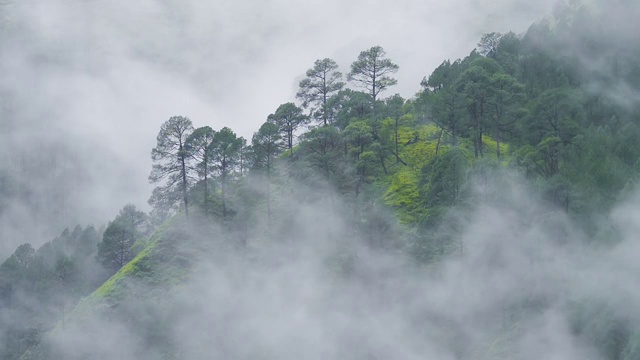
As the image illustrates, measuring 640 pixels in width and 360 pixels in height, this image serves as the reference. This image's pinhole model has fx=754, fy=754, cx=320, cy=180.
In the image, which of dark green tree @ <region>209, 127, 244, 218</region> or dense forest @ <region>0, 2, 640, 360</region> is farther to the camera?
dark green tree @ <region>209, 127, 244, 218</region>

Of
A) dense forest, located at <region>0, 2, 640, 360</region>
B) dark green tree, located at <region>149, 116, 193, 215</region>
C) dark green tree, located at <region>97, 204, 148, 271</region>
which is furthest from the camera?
dark green tree, located at <region>97, 204, 148, 271</region>

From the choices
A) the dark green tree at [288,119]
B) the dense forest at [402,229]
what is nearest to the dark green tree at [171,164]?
the dense forest at [402,229]

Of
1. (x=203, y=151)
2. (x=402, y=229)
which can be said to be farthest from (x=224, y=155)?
(x=402, y=229)

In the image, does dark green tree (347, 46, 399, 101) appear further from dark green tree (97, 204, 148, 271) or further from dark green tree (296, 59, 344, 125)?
dark green tree (97, 204, 148, 271)

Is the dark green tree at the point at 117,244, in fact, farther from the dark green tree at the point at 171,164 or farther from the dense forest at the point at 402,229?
the dark green tree at the point at 171,164

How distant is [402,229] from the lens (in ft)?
262

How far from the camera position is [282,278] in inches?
3219

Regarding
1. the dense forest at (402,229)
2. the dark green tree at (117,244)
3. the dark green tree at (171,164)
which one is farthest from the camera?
the dark green tree at (117,244)

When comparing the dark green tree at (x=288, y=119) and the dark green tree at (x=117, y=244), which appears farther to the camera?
the dark green tree at (x=117, y=244)

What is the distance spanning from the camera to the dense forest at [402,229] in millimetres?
65250

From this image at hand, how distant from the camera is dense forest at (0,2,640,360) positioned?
2569 inches

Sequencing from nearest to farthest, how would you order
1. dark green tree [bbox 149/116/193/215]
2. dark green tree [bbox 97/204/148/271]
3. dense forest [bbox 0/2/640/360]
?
dense forest [bbox 0/2/640/360] → dark green tree [bbox 149/116/193/215] → dark green tree [bbox 97/204/148/271]

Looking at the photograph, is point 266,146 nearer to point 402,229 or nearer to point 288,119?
point 288,119

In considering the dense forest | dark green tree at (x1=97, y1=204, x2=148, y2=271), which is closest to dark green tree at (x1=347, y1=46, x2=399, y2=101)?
the dense forest
